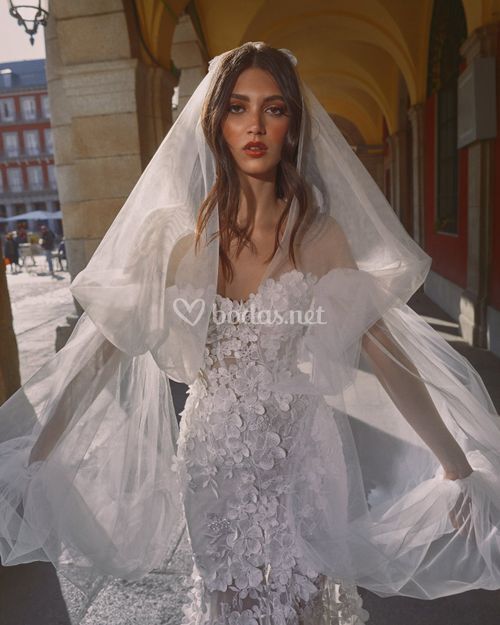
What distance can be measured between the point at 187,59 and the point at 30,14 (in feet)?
11.4

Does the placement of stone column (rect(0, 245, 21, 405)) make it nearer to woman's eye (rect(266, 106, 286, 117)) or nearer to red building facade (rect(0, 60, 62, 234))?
woman's eye (rect(266, 106, 286, 117))

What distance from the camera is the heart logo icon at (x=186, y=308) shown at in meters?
1.44

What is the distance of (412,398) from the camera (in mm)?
1449

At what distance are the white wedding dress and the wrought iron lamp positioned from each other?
496cm

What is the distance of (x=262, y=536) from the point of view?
1.48 meters

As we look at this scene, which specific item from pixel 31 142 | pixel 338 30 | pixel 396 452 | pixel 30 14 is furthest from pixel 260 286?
pixel 31 142

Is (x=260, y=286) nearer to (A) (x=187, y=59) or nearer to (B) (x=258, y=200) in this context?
(B) (x=258, y=200)

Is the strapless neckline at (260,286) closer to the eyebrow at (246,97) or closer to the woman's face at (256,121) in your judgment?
the woman's face at (256,121)

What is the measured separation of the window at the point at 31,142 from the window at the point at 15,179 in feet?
6.42

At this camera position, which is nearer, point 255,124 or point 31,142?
point 255,124

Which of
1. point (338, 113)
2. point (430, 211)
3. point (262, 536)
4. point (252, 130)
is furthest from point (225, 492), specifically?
point (338, 113)

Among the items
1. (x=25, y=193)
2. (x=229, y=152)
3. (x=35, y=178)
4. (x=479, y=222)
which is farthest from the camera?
(x=25, y=193)

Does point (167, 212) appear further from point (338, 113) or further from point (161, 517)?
point (338, 113)

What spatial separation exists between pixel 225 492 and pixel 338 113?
74.0 feet
